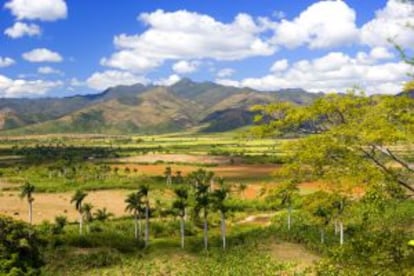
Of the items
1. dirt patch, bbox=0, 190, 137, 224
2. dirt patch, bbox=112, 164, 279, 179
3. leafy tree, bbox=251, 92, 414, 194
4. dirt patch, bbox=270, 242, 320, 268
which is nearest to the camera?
leafy tree, bbox=251, 92, 414, 194

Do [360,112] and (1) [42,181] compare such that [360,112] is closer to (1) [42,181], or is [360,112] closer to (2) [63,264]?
(2) [63,264]

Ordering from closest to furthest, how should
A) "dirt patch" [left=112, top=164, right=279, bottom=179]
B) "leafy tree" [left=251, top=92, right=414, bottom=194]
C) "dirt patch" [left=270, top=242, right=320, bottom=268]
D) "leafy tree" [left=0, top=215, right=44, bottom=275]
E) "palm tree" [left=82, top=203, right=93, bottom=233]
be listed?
"leafy tree" [left=251, top=92, right=414, bottom=194] < "leafy tree" [left=0, top=215, right=44, bottom=275] < "dirt patch" [left=270, top=242, right=320, bottom=268] < "palm tree" [left=82, top=203, right=93, bottom=233] < "dirt patch" [left=112, top=164, right=279, bottom=179]

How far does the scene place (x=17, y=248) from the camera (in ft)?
150

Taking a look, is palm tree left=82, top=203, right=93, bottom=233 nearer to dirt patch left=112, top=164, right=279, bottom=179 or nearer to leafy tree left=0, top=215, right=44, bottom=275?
leafy tree left=0, top=215, right=44, bottom=275

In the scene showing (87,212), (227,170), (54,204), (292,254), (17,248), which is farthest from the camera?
(227,170)

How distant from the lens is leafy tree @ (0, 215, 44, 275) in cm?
4291

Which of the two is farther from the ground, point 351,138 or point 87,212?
Result: point 351,138

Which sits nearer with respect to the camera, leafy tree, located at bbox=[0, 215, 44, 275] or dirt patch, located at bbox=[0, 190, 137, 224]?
leafy tree, located at bbox=[0, 215, 44, 275]

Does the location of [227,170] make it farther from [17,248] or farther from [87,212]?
[17,248]

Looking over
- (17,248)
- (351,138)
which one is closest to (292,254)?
(17,248)

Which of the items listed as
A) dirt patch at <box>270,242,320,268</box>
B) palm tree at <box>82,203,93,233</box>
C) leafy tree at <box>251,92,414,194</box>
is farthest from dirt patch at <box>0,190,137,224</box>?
leafy tree at <box>251,92,414,194</box>

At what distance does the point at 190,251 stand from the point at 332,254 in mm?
61537

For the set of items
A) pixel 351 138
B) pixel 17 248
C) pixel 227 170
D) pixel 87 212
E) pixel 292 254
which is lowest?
pixel 292 254

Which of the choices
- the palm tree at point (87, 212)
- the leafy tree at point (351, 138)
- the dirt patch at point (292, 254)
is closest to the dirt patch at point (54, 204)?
the palm tree at point (87, 212)
